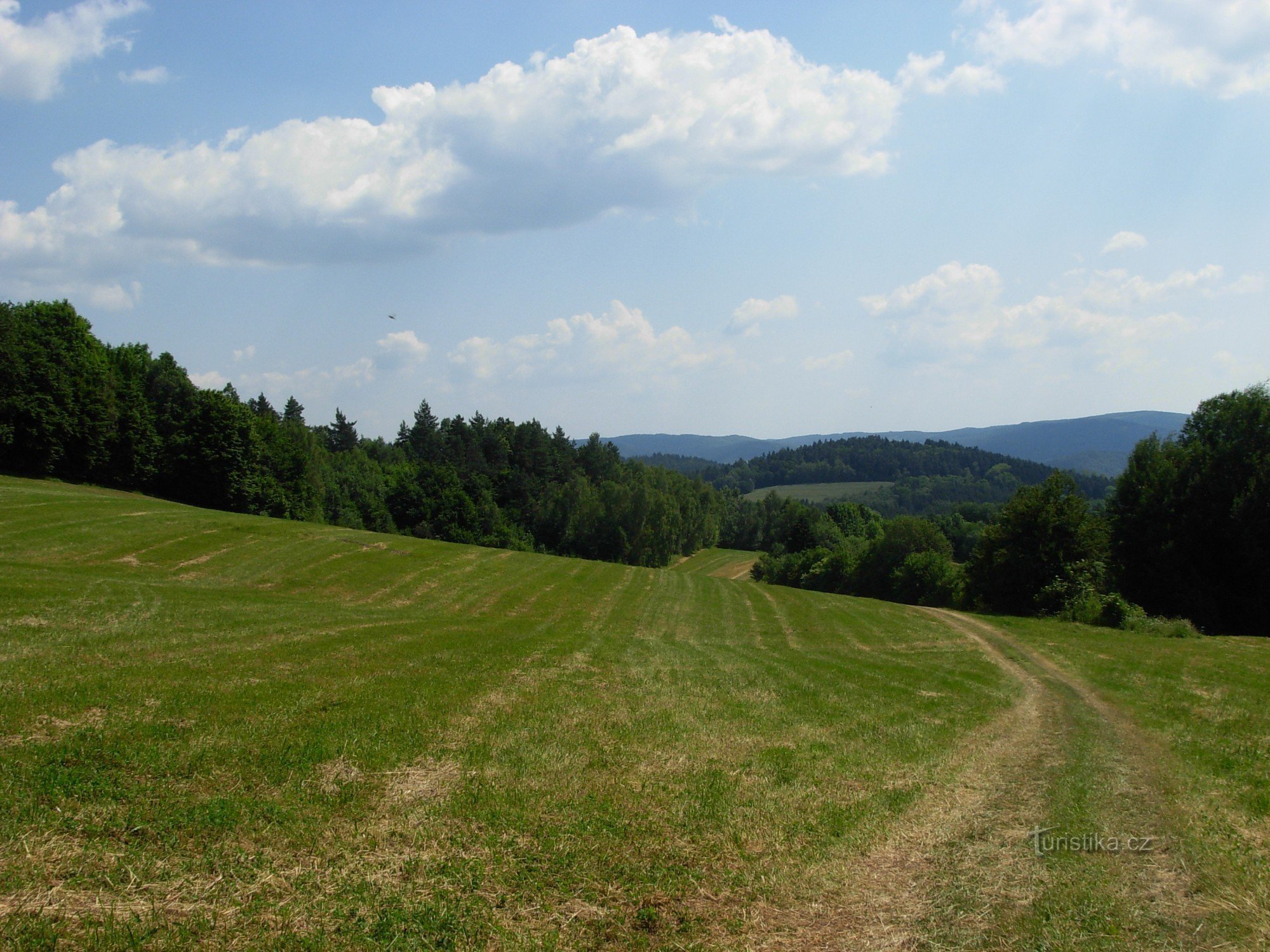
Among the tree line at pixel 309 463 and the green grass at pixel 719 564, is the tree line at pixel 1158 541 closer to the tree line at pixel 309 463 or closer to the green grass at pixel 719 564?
the tree line at pixel 309 463

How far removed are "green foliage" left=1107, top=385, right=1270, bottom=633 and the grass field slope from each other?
2520 cm

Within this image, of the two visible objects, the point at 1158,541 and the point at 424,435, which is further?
the point at 424,435

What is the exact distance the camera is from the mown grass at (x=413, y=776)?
17.8 feet

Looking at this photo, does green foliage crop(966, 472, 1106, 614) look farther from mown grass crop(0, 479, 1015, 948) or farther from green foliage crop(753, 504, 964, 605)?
mown grass crop(0, 479, 1015, 948)

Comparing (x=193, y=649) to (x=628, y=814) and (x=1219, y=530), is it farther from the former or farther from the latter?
(x=1219, y=530)

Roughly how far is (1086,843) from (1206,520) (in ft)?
137

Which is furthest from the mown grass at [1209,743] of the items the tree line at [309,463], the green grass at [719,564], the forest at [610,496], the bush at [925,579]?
the green grass at [719,564]

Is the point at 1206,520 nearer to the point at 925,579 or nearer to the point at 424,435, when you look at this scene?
the point at 925,579

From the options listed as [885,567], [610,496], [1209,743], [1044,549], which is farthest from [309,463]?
[1209,743]

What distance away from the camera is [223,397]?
67500 millimetres

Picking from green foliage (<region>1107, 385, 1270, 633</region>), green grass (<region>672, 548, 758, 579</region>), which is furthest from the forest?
green grass (<region>672, 548, 758, 579</region>)

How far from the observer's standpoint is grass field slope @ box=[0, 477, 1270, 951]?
549 cm

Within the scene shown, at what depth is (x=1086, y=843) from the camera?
734cm

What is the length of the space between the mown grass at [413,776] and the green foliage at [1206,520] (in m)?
28.3
